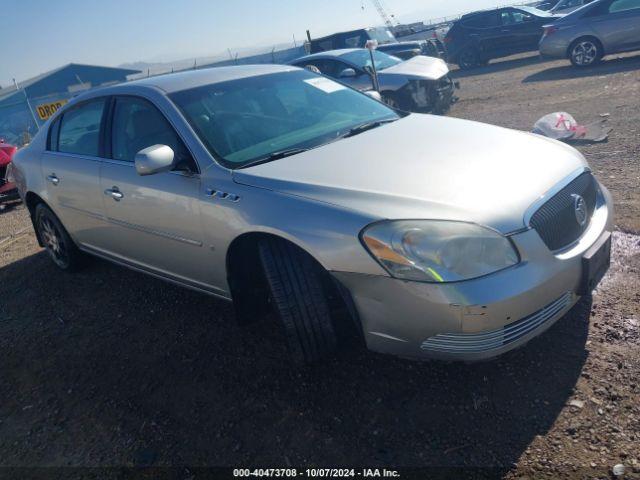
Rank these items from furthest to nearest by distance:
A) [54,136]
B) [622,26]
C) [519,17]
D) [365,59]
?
[519,17], [622,26], [365,59], [54,136]

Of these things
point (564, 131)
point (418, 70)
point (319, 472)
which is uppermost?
point (418, 70)

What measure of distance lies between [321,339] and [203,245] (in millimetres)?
905

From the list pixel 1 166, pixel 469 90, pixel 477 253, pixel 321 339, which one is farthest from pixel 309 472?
pixel 469 90

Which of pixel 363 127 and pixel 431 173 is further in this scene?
pixel 363 127

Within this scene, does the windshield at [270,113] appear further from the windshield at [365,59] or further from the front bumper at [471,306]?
the windshield at [365,59]

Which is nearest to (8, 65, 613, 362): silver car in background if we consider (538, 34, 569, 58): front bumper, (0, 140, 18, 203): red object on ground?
(0, 140, 18, 203): red object on ground

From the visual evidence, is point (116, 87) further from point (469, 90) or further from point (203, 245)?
point (469, 90)

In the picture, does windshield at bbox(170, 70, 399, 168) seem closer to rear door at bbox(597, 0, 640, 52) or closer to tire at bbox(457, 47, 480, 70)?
rear door at bbox(597, 0, 640, 52)

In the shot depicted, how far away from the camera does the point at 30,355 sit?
12.0 ft

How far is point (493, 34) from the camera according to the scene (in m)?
16.5

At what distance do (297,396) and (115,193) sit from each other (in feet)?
6.32

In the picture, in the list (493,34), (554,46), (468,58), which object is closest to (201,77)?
(554,46)

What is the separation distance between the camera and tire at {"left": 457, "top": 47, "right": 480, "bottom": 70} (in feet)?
55.6

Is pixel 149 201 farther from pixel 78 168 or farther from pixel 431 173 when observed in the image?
pixel 431 173
